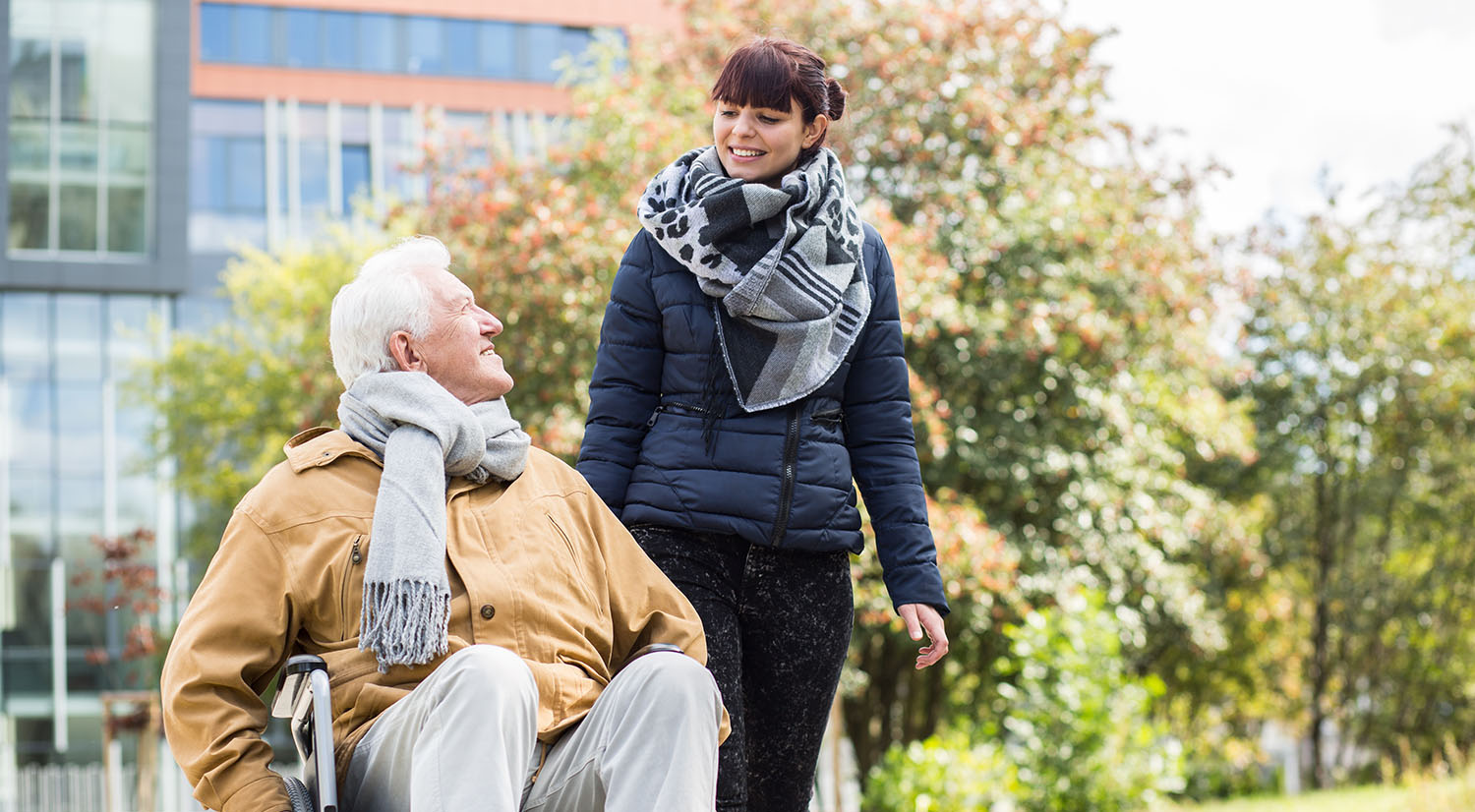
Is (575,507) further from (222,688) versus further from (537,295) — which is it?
(537,295)

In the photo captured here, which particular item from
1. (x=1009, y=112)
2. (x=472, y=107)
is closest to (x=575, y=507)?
(x=1009, y=112)

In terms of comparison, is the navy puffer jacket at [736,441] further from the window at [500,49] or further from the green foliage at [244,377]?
the window at [500,49]

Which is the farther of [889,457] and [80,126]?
[80,126]

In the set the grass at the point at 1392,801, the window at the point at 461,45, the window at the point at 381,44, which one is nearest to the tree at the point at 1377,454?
the grass at the point at 1392,801

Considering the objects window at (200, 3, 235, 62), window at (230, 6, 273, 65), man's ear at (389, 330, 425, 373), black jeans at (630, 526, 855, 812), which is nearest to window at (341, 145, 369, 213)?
window at (230, 6, 273, 65)

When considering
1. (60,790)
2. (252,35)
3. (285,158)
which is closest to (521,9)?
(252,35)

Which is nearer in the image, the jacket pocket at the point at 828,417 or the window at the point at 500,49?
the jacket pocket at the point at 828,417

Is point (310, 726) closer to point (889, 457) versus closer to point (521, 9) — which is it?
point (889, 457)

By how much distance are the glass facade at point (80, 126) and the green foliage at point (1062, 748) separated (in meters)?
19.2

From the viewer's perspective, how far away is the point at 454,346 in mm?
2539

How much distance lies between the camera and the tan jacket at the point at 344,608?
2148 mm

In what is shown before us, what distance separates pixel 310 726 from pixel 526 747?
1.22 ft

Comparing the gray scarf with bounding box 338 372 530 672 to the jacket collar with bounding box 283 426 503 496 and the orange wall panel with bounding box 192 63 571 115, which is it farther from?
the orange wall panel with bounding box 192 63 571 115

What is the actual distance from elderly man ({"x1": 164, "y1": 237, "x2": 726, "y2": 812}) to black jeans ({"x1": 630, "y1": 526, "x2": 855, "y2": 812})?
180mm
